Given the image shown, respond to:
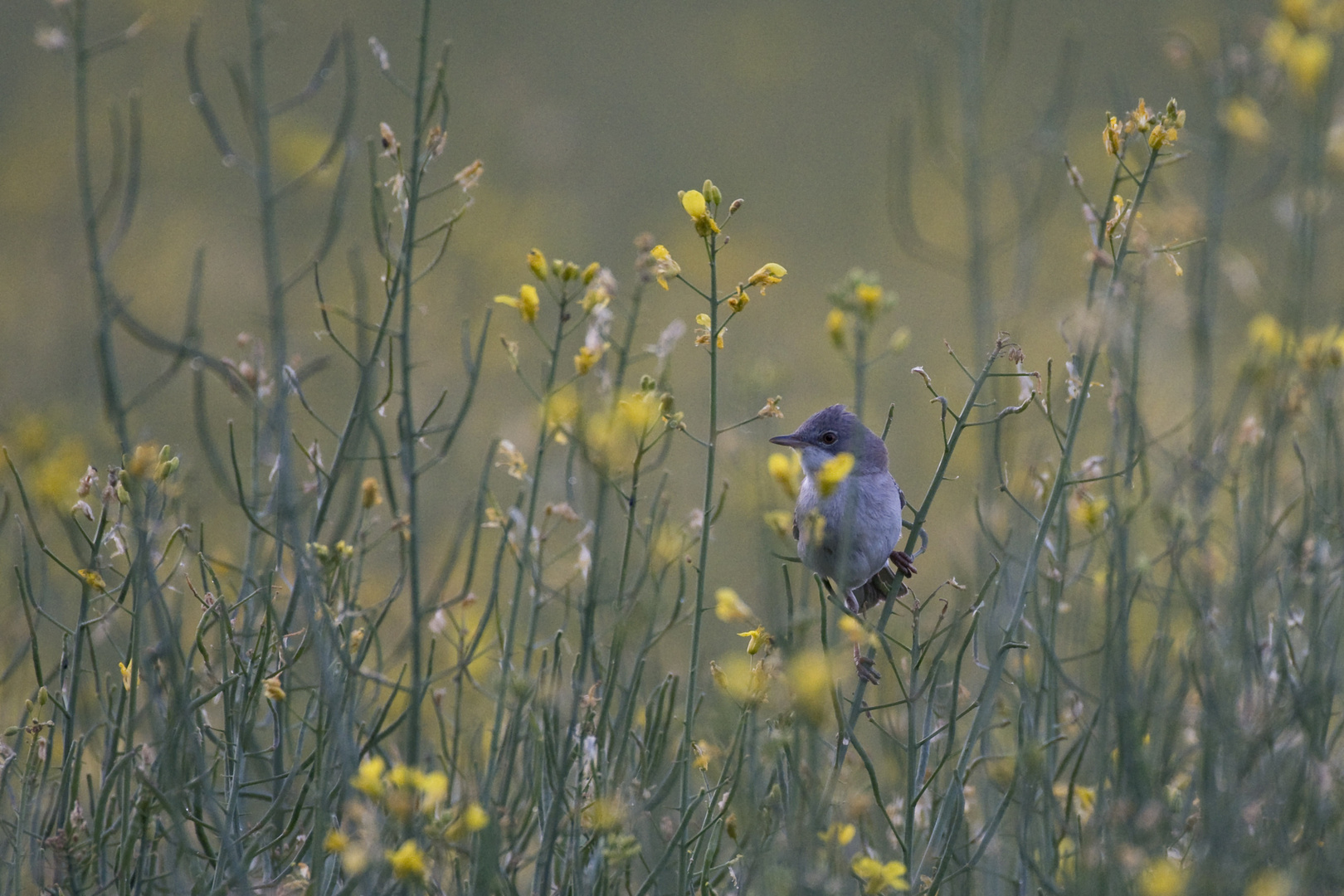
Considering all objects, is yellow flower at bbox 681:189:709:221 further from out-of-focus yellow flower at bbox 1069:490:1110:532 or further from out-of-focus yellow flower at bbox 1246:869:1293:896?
out-of-focus yellow flower at bbox 1246:869:1293:896

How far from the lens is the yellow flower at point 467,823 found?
2127 millimetres

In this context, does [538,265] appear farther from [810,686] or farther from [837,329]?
[810,686]

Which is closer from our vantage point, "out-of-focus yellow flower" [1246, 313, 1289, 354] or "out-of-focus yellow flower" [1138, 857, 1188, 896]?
"out-of-focus yellow flower" [1138, 857, 1188, 896]

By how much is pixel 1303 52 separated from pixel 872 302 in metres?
1.83

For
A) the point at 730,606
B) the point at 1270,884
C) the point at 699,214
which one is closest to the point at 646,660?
the point at 730,606

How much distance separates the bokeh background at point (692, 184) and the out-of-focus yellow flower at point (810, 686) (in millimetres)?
Result: 1501

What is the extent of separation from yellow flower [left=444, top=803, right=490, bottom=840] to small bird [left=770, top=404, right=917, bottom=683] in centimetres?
185

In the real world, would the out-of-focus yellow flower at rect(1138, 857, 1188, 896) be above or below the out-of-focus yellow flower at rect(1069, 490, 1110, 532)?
below

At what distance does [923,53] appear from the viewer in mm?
4738

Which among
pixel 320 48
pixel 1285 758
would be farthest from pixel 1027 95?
pixel 1285 758

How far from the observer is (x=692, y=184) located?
15.1m

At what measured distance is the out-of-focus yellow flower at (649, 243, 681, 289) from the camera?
2859 mm

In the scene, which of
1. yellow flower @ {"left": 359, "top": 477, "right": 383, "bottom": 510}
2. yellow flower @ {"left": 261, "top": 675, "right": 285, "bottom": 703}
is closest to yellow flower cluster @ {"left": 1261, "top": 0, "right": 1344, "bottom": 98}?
yellow flower @ {"left": 359, "top": 477, "right": 383, "bottom": 510}

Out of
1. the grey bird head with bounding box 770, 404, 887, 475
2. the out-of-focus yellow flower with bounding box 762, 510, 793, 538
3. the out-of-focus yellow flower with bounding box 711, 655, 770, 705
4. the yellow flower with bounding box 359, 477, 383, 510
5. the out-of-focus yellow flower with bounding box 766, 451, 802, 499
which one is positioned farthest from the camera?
the grey bird head with bounding box 770, 404, 887, 475
